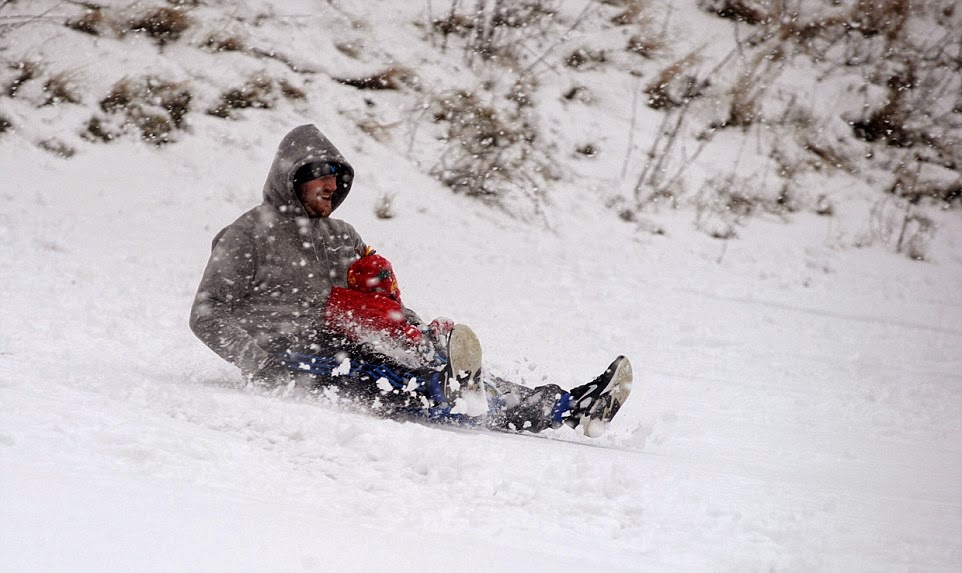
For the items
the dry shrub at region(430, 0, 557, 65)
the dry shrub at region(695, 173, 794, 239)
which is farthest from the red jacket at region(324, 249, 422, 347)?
the dry shrub at region(430, 0, 557, 65)

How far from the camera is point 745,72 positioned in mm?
10391

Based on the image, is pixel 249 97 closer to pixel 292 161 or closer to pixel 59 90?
pixel 59 90

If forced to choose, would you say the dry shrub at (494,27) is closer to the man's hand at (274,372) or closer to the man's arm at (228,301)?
the man's arm at (228,301)

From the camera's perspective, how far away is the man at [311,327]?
3342mm

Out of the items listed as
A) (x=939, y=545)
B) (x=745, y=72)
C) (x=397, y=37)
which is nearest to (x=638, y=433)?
(x=939, y=545)

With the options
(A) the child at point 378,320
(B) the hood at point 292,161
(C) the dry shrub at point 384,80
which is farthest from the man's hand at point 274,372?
(C) the dry shrub at point 384,80

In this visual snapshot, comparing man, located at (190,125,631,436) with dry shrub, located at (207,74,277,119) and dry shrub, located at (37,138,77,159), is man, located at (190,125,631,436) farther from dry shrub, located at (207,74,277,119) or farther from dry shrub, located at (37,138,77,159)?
dry shrub, located at (207,74,277,119)

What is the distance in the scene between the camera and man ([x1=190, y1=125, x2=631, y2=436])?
11.0ft

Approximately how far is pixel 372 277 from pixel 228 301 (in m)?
0.60

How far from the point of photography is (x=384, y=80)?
361 inches

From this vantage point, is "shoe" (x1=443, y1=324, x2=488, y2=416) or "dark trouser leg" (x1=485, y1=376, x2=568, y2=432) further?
"dark trouser leg" (x1=485, y1=376, x2=568, y2=432)

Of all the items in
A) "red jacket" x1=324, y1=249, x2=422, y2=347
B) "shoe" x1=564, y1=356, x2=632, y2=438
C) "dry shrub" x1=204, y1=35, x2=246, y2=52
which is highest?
"red jacket" x1=324, y1=249, x2=422, y2=347

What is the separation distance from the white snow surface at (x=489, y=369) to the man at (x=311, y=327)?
0.61 feet

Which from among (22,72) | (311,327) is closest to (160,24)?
(22,72)
